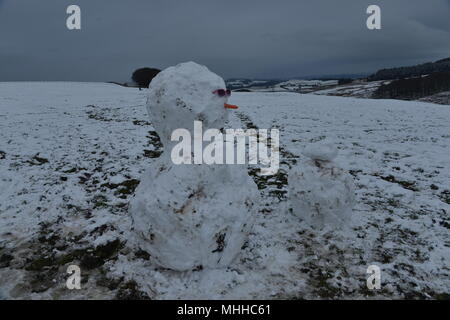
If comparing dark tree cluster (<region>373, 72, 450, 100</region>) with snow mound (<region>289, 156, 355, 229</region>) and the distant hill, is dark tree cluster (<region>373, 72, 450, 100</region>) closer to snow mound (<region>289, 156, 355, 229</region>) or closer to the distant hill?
the distant hill

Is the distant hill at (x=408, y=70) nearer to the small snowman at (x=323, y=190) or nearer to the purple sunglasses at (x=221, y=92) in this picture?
the small snowman at (x=323, y=190)

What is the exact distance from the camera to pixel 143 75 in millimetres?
46438

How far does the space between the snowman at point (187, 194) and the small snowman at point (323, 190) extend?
2.04 metres

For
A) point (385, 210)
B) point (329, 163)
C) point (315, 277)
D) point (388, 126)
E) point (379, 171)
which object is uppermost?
point (388, 126)

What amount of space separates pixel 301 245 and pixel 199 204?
250 centimetres

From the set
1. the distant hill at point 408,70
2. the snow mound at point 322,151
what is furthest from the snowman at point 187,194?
the distant hill at point 408,70

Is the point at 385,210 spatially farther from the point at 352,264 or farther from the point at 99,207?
the point at 99,207

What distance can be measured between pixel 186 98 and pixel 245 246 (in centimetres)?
312

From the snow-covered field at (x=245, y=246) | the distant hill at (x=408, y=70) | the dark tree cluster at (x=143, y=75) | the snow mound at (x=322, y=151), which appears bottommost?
the snow-covered field at (x=245, y=246)

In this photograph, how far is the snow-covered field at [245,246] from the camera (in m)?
4.30

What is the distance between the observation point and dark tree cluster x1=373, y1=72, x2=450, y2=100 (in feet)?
232

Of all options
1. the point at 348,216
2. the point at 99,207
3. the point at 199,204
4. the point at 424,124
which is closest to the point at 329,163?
the point at 348,216

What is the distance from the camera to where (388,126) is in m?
16.6

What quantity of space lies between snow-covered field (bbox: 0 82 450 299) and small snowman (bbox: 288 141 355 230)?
291mm
